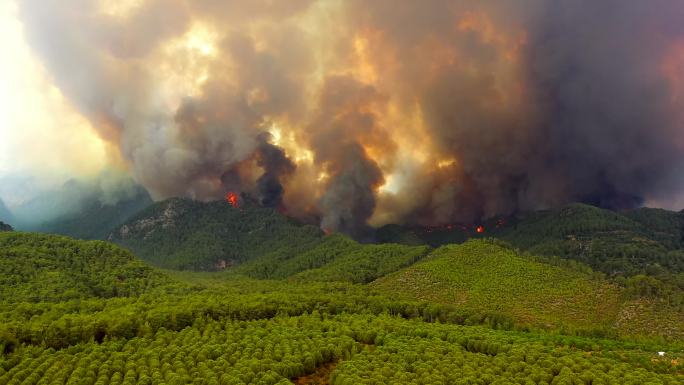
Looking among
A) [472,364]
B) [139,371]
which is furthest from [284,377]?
[472,364]

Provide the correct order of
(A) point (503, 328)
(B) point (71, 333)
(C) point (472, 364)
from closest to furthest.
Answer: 1. (C) point (472, 364)
2. (B) point (71, 333)
3. (A) point (503, 328)

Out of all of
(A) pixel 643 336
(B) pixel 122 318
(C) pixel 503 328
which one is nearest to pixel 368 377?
(B) pixel 122 318

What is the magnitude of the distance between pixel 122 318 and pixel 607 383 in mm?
121151

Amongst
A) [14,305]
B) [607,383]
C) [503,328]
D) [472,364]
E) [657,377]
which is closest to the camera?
[607,383]

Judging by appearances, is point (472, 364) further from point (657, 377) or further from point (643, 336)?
point (643, 336)

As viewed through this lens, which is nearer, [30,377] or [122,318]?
[30,377]

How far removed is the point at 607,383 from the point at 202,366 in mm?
79956

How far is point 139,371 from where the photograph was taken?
110625 mm

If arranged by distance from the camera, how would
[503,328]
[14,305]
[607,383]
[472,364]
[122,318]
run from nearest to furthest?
[607,383]
[472,364]
[122,318]
[14,305]
[503,328]

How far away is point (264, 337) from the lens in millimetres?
143250

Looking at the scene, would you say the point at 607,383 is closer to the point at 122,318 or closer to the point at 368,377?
the point at 368,377

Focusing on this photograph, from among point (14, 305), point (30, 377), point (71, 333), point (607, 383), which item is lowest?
point (607, 383)

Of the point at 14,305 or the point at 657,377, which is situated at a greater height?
the point at 14,305

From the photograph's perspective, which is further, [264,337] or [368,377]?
[264,337]
